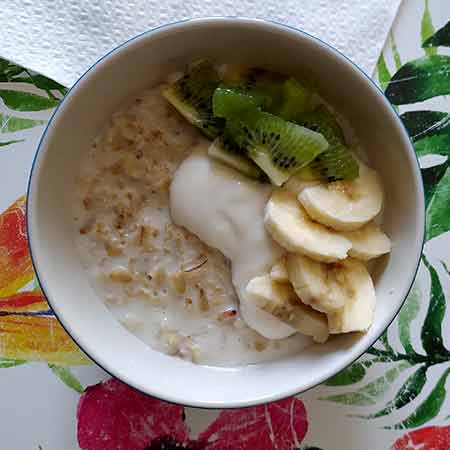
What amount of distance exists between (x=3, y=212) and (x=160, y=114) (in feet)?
1.07

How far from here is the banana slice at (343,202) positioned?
104 cm

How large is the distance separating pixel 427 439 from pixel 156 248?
1.88 feet

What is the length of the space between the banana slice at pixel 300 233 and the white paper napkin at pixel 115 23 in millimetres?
308

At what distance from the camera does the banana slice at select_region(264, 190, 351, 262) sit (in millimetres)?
1028

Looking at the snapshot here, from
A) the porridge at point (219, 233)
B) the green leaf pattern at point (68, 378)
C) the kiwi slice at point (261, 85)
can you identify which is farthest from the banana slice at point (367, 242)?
the green leaf pattern at point (68, 378)

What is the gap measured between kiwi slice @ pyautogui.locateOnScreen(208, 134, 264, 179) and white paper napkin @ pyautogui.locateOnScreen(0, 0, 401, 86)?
253 mm

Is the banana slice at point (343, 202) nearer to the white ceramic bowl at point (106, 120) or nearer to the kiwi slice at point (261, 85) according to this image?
the white ceramic bowl at point (106, 120)

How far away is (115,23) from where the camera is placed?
1.18 meters

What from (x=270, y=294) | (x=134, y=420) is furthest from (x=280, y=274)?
(x=134, y=420)

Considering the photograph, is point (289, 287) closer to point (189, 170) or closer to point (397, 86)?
point (189, 170)

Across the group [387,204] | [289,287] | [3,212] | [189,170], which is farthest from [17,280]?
[387,204]

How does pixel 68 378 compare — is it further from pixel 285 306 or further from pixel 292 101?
pixel 292 101

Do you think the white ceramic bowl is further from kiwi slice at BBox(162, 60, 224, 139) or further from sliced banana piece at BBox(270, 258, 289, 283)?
sliced banana piece at BBox(270, 258, 289, 283)

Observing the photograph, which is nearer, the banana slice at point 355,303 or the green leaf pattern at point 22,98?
the banana slice at point 355,303
